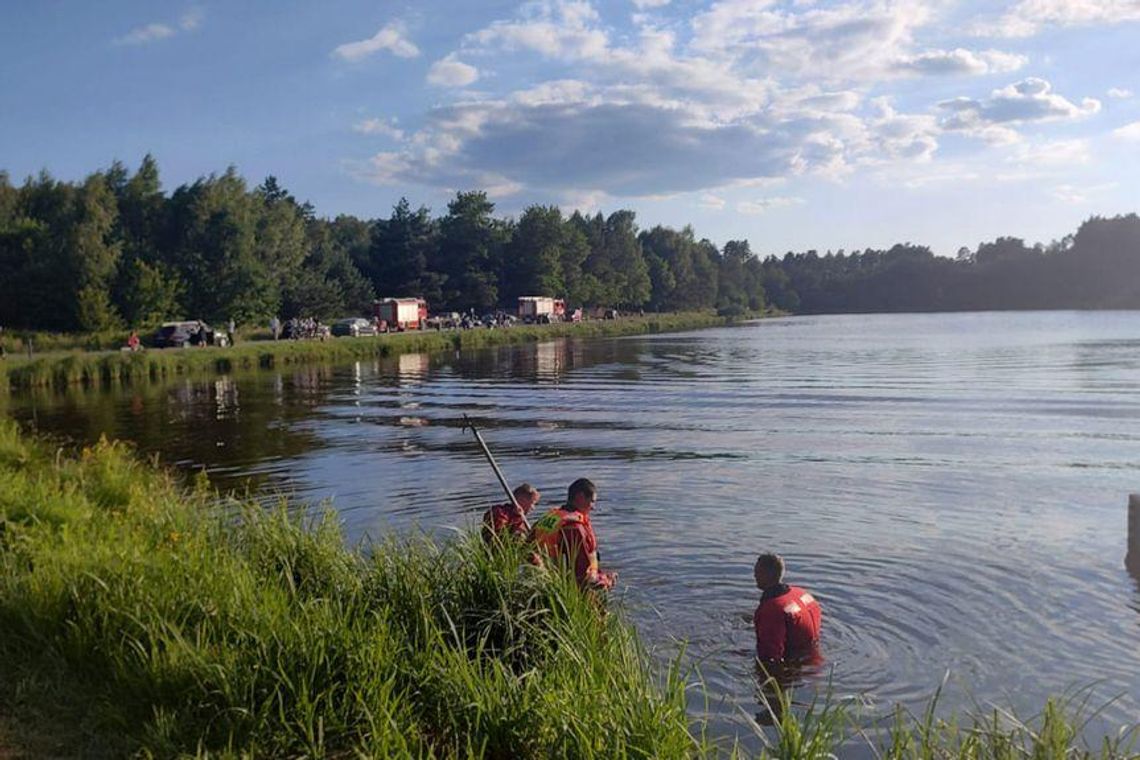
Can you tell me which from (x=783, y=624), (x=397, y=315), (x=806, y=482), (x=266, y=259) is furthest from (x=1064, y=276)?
(x=783, y=624)

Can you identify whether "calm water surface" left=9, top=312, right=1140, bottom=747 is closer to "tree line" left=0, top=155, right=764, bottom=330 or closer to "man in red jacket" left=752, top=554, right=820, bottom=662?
"man in red jacket" left=752, top=554, right=820, bottom=662

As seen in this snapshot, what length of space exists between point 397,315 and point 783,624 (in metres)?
77.5

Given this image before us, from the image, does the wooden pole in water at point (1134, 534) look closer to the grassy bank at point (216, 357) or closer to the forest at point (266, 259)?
the grassy bank at point (216, 357)

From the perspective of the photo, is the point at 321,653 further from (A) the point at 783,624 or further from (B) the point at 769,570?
(A) the point at 783,624

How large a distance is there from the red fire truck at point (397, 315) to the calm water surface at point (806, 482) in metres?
39.8

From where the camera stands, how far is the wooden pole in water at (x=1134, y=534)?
11180 millimetres

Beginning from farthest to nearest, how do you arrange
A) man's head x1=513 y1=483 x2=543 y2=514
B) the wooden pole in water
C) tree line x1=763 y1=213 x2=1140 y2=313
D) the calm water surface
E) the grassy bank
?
tree line x1=763 y1=213 x2=1140 y2=313 < the grassy bank < the wooden pole in water < man's head x1=513 y1=483 x2=543 y2=514 < the calm water surface

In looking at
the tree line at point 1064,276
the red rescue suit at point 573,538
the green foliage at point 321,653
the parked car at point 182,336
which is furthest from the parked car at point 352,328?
the tree line at point 1064,276

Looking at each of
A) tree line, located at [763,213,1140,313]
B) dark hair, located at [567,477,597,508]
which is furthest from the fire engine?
tree line, located at [763,213,1140,313]

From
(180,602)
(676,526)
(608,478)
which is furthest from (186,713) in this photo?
(608,478)

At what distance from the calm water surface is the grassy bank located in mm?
5301

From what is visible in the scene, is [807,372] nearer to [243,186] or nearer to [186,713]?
[186,713]

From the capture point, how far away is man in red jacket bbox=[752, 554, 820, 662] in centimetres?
849

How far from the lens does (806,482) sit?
1798 cm
